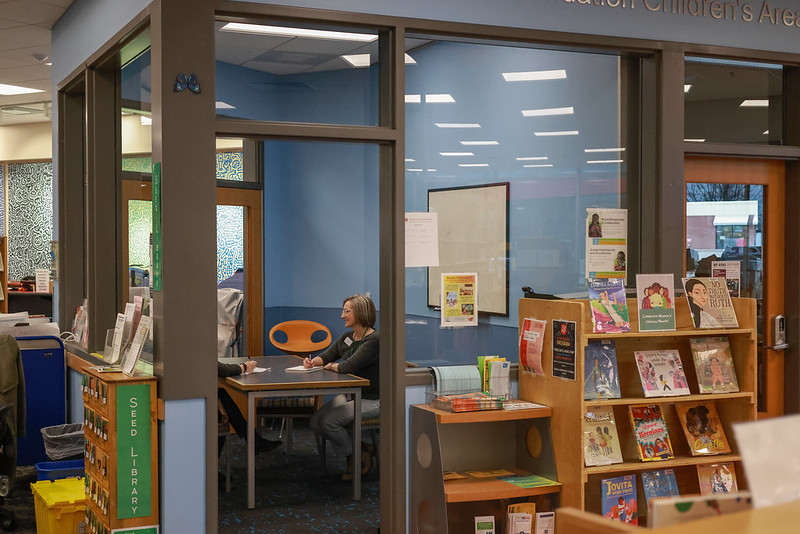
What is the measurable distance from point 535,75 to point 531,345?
151 centimetres

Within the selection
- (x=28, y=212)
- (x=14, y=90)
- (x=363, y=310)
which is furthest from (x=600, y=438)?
(x=28, y=212)

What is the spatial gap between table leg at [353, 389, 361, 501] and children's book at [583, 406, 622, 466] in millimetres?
1808

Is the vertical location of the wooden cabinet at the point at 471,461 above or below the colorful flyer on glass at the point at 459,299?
below

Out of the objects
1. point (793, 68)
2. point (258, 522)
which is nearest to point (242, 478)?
point (258, 522)

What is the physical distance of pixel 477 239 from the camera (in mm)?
4605

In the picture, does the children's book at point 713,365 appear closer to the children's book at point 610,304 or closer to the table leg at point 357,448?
the children's book at point 610,304

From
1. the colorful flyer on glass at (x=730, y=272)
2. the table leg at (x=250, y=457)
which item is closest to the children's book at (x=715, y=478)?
the colorful flyer on glass at (x=730, y=272)

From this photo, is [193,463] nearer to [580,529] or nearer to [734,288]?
[580,529]

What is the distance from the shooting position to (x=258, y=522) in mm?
5059

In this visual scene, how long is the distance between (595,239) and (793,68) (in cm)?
178

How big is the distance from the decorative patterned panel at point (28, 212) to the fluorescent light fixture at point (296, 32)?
10.5 metres

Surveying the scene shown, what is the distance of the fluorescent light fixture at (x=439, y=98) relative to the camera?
14.7 ft

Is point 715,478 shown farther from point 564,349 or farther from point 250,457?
point 250,457

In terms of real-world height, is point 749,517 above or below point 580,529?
above
